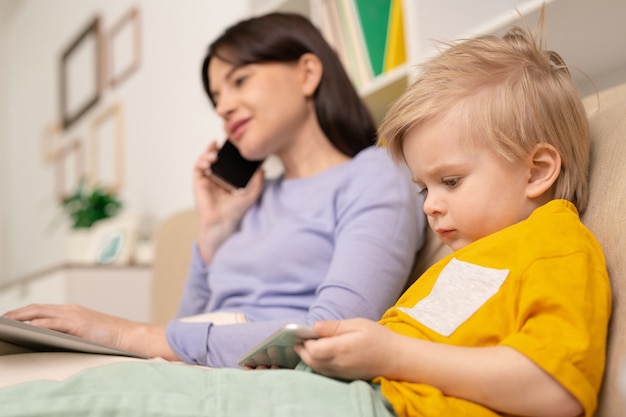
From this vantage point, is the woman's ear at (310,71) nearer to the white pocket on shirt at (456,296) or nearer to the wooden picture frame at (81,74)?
the white pocket on shirt at (456,296)

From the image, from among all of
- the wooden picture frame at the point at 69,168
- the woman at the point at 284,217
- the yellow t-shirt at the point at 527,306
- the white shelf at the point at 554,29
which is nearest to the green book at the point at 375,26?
the white shelf at the point at 554,29

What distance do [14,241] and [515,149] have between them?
14.2ft

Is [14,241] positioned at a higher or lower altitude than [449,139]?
lower

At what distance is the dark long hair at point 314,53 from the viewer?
146 centimetres

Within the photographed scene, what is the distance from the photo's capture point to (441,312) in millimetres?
776

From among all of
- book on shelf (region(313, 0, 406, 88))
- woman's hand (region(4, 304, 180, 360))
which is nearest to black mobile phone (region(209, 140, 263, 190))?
book on shelf (region(313, 0, 406, 88))

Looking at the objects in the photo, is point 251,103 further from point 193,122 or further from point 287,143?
point 193,122

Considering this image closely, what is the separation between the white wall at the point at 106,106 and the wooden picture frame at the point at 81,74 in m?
0.07

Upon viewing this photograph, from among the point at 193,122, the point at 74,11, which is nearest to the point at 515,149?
the point at 193,122

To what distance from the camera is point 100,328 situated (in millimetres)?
1183

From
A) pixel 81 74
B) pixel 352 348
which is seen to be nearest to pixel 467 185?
pixel 352 348

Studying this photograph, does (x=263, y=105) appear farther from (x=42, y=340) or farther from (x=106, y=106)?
(x=106, y=106)

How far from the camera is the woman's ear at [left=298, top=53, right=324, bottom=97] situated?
4.83 feet

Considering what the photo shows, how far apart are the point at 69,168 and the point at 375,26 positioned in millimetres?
2628
